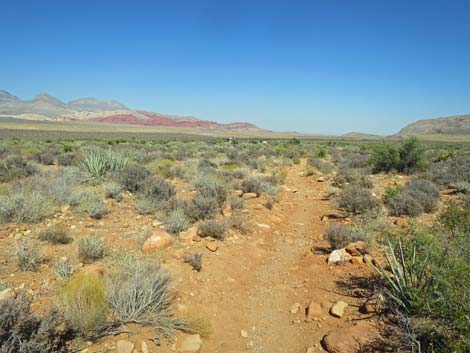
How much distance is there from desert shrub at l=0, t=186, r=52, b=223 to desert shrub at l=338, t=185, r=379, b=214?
6.88m

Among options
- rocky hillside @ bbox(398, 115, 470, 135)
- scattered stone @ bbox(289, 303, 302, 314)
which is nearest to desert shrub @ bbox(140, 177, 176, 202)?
scattered stone @ bbox(289, 303, 302, 314)

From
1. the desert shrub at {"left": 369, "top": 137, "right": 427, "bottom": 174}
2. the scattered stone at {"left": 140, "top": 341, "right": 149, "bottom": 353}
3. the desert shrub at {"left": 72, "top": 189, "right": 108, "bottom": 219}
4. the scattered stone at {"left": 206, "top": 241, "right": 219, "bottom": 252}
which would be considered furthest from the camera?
the desert shrub at {"left": 369, "top": 137, "right": 427, "bottom": 174}

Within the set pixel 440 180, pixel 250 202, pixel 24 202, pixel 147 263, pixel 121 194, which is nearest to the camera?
pixel 147 263

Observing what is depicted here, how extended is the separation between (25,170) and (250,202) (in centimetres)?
745

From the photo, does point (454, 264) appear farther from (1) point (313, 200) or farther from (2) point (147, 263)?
(1) point (313, 200)

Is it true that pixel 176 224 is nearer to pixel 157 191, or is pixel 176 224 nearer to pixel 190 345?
pixel 157 191

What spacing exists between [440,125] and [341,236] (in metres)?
166

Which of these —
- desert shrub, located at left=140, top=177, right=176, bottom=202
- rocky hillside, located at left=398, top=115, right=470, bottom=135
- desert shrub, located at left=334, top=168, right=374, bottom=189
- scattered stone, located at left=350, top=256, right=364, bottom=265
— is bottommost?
scattered stone, located at left=350, top=256, right=364, bottom=265

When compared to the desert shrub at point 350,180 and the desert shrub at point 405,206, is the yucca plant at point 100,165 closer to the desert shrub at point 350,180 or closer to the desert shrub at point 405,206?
the desert shrub at point 350,180

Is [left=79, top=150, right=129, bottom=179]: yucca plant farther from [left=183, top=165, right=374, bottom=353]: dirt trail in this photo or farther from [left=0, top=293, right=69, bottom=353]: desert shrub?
[left=0, top=293, right=69, bottom=353]: desert shrub

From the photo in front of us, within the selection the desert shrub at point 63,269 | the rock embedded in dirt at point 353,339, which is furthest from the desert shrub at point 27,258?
the rock embedded in dirt at point 353,339

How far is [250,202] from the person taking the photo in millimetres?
8047

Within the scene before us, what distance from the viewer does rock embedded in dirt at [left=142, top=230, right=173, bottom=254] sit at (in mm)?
4816

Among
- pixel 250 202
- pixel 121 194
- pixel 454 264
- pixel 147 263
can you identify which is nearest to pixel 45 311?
pixel 147 263
